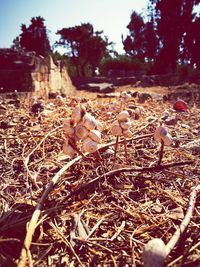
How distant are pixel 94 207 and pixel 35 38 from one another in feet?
101

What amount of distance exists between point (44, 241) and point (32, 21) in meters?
32.7

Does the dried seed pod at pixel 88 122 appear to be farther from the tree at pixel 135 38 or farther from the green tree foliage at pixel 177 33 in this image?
the tree at pixel 135 38

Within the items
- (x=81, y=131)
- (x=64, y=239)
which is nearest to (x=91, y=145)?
(x=81, y=131)

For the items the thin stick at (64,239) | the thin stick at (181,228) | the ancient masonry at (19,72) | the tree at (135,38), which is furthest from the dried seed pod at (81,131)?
the tree at (135,38)

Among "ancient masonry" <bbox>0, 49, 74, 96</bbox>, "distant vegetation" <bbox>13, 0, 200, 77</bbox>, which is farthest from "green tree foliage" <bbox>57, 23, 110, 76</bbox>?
"ancient masonry" <bbox>0, 49, 74, 96</bbox>

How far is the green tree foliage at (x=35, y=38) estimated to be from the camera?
1115 inches

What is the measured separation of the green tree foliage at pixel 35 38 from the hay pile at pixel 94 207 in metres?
28.4

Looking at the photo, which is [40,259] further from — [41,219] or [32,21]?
[32,21]

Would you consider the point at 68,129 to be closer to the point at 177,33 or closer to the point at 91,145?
the point at 91,145

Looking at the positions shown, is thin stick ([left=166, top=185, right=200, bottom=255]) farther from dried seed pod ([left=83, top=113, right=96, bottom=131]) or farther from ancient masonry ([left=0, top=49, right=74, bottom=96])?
ancient masonry ([left=0, top=49, right=74, bottom=96])

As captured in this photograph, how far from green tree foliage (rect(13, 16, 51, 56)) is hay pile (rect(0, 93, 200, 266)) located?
1116 inches

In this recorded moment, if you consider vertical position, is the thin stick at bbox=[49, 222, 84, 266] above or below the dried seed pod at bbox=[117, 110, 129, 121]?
below

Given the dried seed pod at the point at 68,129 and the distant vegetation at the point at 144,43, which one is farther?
the distant vegetation at the point at 144,43

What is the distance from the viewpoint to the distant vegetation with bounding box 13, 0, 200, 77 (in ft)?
68.8
